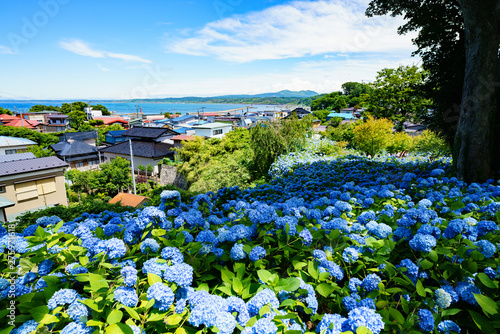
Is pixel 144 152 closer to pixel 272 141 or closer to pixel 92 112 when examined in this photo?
pixel 272 141

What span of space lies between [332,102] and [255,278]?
234 ft

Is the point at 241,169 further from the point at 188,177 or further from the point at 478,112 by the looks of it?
the point at 478,112

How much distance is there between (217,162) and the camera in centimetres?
1377

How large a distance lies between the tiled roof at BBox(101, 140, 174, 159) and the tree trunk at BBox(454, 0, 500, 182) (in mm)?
19603

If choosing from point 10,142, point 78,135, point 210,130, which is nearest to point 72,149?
point 10,142

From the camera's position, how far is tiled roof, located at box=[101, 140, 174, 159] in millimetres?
20938

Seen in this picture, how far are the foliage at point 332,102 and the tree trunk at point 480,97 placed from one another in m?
59.5

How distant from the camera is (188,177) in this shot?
14844 millimetres

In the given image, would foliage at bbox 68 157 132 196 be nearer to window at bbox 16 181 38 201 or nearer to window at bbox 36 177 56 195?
window at bbox 36 177 56 195

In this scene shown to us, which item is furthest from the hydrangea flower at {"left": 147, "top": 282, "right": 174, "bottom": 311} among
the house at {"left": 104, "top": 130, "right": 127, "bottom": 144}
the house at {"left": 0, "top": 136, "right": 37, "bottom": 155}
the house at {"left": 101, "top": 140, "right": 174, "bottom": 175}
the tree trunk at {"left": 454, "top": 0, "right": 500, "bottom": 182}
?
the house at {"left": 104, "top": 130, "right": 127, "bottom": 144}

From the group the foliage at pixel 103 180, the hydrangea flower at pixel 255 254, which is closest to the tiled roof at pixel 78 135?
the foliage at pixel 103 180

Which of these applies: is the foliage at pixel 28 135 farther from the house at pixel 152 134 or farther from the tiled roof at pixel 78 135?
the house at pixel 152 134

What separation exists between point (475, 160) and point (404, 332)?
5.06 m

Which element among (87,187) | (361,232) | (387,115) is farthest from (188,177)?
(387,115)
